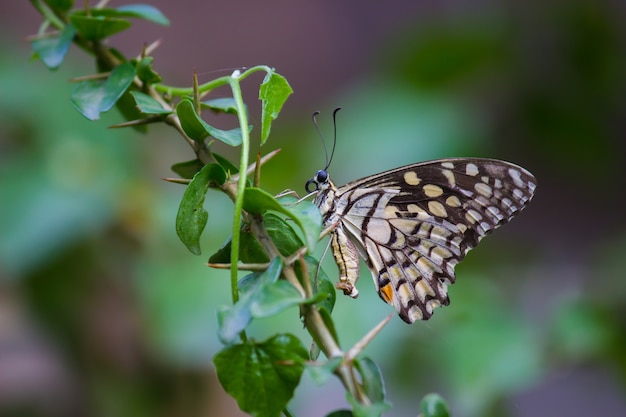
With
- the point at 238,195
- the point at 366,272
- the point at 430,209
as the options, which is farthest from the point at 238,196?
the point at 366,272

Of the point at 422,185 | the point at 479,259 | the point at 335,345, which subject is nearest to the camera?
the point at 335,345

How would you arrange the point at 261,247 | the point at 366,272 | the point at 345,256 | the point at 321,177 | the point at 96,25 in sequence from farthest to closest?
the point at 366,272 < the point at 321,177 < the point at 345,256 < the point at 96,25 < the point at 261,247

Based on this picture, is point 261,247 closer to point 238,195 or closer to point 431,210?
point 238,195

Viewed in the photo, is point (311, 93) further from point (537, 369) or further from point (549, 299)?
point (537, 369)

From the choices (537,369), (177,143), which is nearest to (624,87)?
(537,369)

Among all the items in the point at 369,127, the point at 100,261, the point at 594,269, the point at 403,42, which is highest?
the point at 403,42

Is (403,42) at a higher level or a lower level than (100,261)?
higher
